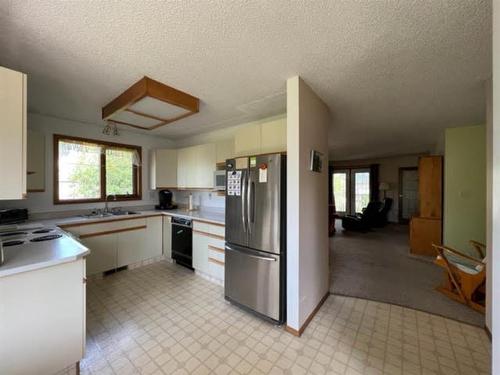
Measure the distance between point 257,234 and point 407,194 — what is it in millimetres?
7113

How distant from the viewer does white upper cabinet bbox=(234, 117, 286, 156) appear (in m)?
2.33

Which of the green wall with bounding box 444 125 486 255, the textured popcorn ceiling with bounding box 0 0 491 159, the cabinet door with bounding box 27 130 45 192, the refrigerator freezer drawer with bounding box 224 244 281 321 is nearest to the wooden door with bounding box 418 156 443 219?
the green wall with bounding box 444 125 486 255

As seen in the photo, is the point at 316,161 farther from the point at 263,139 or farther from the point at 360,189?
the point at 360,189

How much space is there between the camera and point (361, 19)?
1285mm

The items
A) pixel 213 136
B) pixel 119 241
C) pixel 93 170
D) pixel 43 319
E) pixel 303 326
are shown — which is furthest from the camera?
pixel 213 136

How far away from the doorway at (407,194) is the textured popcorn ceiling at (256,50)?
5063mm

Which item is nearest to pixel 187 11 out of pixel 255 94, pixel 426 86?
pixel 255 94

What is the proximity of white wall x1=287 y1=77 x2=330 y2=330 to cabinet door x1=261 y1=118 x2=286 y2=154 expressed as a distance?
11.8 inches

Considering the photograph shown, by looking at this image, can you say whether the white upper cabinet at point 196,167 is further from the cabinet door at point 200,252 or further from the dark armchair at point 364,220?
the dark armchair at point 364,220

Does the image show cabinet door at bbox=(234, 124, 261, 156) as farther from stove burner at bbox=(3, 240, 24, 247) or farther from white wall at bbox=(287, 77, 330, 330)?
stove burner at bbox=(3, 240, 24, 247)

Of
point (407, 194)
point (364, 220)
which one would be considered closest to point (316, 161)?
point (364, 220)

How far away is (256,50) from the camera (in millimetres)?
1583

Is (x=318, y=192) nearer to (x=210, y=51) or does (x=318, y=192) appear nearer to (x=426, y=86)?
(x=426, y=86)

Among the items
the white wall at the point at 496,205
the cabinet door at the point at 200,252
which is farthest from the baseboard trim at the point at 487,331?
the cabinet door at the point at 200,252
